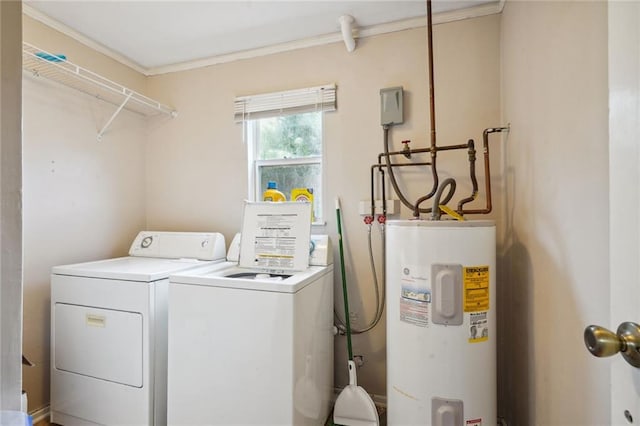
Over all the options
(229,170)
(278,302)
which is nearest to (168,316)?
(278,302)

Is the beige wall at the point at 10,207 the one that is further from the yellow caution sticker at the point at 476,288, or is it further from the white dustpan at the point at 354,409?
the white dustpan at the point at 354,409

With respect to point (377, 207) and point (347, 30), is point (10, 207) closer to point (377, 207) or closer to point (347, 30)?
point (377, 207)

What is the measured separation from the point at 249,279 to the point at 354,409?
37.2 inches

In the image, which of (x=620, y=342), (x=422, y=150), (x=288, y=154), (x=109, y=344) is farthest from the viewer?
(x=288, y=154)

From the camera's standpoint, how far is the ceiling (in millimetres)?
1733

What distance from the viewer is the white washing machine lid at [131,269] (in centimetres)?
159

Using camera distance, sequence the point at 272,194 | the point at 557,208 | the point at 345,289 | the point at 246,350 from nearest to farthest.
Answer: the point at 557,208 → the point at 246,350 → the point at 345,289 → the point at 272,194

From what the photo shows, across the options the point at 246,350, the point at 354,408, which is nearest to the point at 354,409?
the point at 354,408

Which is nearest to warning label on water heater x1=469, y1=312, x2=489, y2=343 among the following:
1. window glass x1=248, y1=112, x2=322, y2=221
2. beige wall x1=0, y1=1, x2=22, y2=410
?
window glass x1=248, y1=112, x2=322, y2=221

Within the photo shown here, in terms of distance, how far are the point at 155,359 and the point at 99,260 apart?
3.15ft

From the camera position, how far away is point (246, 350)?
139 cm

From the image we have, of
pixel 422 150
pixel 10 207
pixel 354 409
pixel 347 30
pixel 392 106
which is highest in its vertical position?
pixel 347 30

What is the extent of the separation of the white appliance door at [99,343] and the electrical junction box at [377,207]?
4.46 ft

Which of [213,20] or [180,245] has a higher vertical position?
[213,20]
